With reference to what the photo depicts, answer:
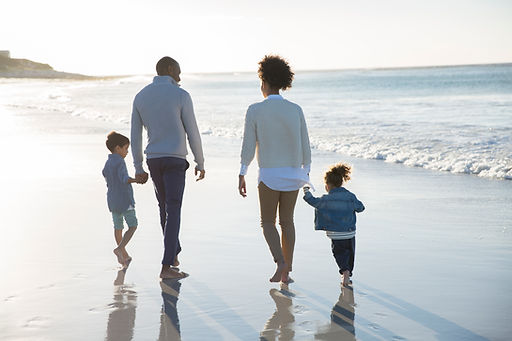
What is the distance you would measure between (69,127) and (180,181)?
16245mm

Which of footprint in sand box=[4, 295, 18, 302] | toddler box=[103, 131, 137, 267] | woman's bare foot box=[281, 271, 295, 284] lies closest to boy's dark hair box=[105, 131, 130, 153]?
toddler box=[103, 131, 137, 267]

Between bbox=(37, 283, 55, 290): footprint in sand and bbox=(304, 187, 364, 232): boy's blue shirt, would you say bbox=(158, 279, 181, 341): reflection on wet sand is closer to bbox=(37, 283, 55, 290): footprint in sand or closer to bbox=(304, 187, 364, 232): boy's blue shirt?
bbox=(37, 283, 55, 290): footprint in sand

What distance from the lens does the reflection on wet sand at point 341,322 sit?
392 cm

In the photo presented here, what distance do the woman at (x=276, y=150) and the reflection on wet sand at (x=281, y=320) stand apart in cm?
24

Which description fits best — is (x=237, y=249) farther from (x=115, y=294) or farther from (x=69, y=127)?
(x=69, y=127)

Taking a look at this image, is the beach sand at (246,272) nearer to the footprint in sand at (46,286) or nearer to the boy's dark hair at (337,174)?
the footprint in sand at (46,286)

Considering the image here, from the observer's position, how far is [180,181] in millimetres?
5227

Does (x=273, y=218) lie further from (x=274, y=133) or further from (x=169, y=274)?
(x=169, y=274)

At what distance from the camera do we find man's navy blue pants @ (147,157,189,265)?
17.0ft

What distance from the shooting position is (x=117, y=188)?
5582 mm

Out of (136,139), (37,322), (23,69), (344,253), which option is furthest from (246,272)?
(23,69)

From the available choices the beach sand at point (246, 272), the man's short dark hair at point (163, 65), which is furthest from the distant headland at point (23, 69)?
the man's short dark hair at point (163, 65)

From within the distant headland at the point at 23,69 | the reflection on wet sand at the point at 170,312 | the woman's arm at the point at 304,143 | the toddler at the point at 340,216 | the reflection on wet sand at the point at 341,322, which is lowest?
the reflection on wet sand at the point at 170,312

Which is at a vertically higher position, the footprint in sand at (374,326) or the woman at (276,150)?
the woman at (276,150)
